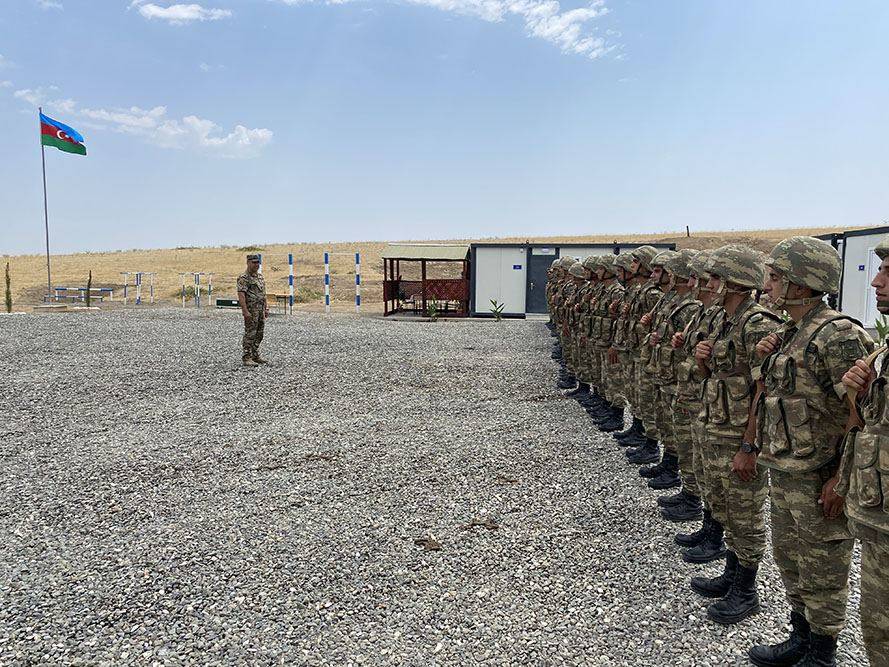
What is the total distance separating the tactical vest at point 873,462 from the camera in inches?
84.1

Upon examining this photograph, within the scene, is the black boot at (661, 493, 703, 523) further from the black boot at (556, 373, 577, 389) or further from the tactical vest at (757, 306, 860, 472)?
the black boot at (556, 373, 577, 389)

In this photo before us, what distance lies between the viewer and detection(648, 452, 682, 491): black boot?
5.10 meters

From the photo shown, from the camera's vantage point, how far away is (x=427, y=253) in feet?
73.4

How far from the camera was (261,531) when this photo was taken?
168 inches

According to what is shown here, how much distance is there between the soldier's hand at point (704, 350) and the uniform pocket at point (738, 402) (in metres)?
0.28

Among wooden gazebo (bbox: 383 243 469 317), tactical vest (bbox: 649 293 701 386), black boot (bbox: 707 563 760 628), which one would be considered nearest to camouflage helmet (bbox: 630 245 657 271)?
tactical vest (bbox: 649 293 701 386)

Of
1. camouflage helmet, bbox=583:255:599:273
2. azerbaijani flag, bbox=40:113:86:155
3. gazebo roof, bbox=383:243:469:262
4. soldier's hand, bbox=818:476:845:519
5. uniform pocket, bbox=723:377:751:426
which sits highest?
azerbaijani flag, bbox=40:113:86:155

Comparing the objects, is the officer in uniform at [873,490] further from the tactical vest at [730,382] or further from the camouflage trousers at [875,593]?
the tactical vest at [730,382]

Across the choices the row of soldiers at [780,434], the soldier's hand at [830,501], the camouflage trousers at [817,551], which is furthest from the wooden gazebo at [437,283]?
the soldier's hand at [830,501]

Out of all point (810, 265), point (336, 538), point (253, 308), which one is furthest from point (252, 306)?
point (810, 265)

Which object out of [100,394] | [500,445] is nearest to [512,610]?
[500,445]

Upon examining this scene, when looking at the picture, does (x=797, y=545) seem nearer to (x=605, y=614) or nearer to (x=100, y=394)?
(x=605, y=614)

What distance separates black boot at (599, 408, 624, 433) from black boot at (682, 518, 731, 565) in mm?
3005

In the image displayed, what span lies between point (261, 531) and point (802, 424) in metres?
3.43
